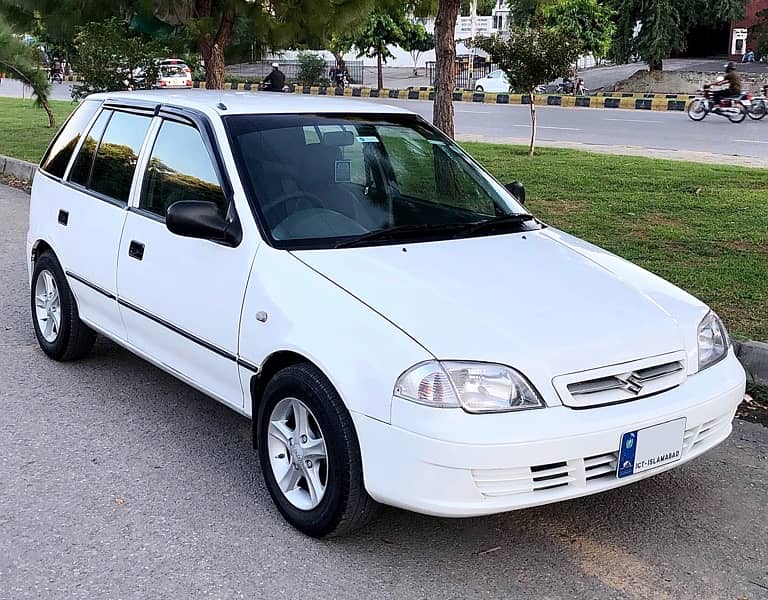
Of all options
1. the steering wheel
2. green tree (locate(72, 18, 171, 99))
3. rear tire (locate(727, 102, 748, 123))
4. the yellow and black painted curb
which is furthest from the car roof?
rear tire (locate(727, 102, 748, 123))

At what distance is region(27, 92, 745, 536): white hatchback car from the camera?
10.7ft

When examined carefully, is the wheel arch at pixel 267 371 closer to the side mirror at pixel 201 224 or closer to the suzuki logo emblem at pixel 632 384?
the side mirror at pixel 201 224

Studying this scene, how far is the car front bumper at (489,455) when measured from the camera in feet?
10.5

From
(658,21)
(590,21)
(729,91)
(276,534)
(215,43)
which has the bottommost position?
(276,534)

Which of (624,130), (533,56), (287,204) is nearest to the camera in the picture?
(287,204)

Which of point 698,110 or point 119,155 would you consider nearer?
point 119,155

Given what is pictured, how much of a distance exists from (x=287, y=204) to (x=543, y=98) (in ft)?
94.6

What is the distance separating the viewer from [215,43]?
12445mm

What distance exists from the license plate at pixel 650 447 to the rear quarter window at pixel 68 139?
3.75 m

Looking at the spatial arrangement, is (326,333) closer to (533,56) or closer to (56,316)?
(56,316)

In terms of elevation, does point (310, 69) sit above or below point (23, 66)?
above

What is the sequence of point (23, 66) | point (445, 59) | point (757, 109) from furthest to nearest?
point (757, 109) → point (23, 66) → point (445, 59)

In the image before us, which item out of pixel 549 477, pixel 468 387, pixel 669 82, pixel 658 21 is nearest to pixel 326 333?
pixel 468 387

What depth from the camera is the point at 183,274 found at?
434 centimetres
